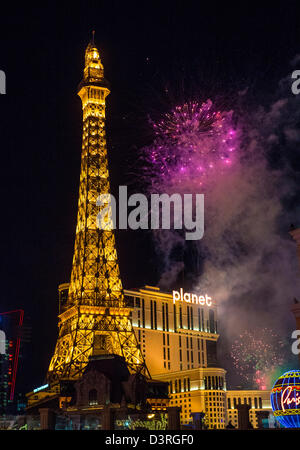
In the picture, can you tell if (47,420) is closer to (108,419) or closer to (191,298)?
(108,419)

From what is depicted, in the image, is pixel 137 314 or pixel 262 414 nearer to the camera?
pixel 262 414

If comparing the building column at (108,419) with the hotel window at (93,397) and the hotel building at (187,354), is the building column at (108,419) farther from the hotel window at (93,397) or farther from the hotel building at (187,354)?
the hotel building at (187,354)

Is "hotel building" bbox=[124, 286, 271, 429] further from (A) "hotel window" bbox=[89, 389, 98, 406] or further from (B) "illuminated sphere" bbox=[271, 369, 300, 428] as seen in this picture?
(B) "illuminated sphere" bbox=[271, 369, 300, 428]

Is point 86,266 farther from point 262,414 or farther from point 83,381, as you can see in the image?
point 262,414

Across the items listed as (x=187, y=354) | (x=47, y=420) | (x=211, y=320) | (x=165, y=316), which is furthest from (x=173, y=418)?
(x=211, y=320)

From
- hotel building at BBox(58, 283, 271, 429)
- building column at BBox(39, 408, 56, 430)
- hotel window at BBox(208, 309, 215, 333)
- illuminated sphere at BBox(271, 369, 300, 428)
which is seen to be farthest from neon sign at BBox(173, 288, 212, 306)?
building column at BBox(39, 408, 56, 430)
